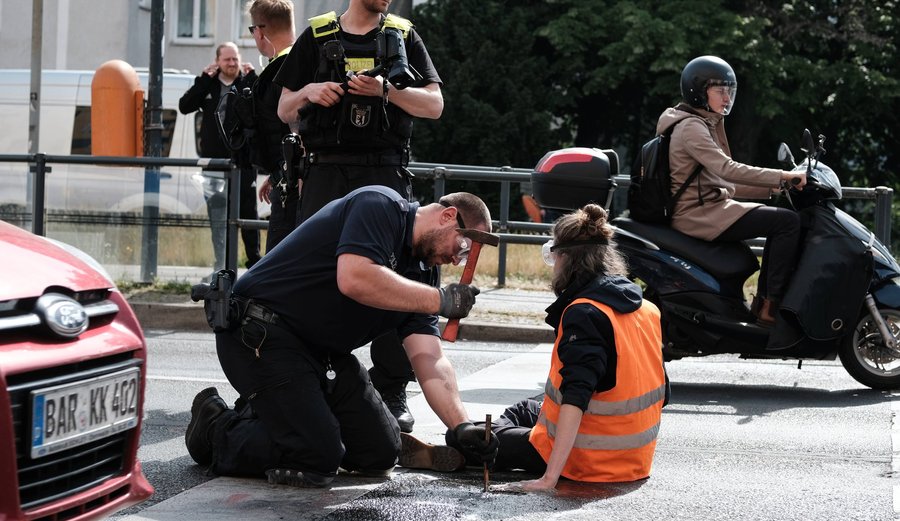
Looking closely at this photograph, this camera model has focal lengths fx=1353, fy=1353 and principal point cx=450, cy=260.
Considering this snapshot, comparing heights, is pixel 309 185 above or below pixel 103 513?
above

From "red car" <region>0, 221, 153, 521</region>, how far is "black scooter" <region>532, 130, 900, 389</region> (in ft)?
13.7

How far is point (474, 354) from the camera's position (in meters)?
9.38

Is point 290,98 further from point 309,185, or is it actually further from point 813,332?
point 813,332

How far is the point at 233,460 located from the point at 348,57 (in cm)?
207

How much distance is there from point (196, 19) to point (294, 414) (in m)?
28.1

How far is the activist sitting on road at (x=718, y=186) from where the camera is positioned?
7.46m

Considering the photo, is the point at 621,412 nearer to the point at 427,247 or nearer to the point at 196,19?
the point at 427,247

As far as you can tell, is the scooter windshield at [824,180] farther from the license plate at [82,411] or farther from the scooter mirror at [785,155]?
the license plate at [82,411]

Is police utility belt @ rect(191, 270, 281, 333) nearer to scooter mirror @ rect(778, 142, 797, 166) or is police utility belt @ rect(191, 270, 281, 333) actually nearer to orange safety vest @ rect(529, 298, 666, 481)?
orange safety vest @ rect(529, 298, 666, 481)

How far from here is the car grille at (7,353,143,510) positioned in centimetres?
323

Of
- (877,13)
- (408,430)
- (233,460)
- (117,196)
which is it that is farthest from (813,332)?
(877,13)

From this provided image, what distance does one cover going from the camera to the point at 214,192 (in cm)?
1130

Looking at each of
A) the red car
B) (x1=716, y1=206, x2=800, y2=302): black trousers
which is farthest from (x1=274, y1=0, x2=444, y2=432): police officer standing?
the red car

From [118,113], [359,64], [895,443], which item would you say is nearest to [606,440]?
[895,443]
